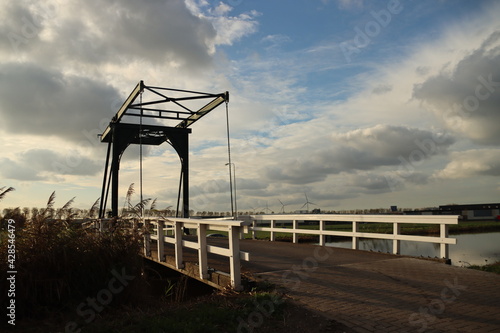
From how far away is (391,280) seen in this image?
599 cm

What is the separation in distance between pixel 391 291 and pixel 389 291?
27 millimetres

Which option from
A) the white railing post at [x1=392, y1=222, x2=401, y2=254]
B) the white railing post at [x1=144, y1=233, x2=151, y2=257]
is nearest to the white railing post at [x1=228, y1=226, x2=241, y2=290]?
the white railing post at [x1=144, y1=233, x2=151, y2=257]

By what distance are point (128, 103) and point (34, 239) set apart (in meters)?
11.3

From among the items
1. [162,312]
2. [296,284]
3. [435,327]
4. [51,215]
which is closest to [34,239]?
[51,215]

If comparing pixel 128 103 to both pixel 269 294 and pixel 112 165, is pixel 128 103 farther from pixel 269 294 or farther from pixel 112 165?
pixel 269 294

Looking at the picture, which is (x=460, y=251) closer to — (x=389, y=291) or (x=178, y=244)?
(x=389, y=291)

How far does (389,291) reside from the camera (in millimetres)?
5320
